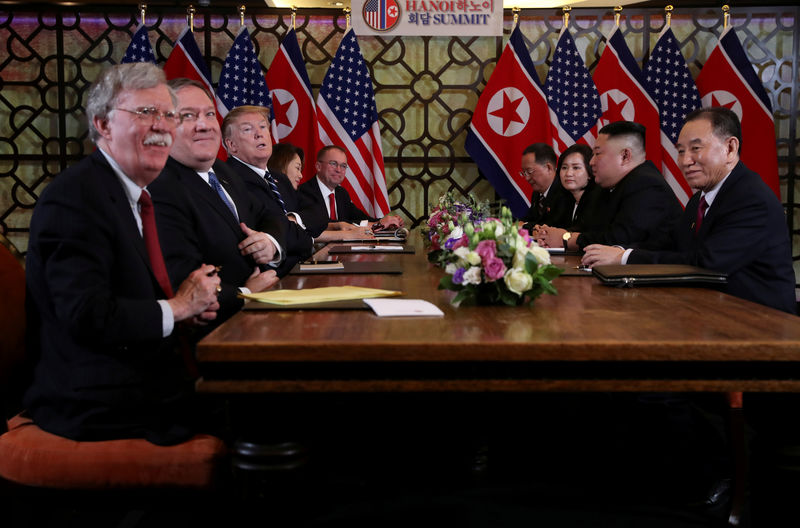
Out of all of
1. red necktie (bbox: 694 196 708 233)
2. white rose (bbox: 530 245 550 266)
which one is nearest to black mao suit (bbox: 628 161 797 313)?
red necktie (bbox: 694 196 708 233)

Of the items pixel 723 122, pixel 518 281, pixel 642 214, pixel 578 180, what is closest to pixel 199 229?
pixel 518 281

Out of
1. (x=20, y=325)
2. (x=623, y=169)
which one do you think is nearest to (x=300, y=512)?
(x=20, y=325)

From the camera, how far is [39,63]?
6734mm

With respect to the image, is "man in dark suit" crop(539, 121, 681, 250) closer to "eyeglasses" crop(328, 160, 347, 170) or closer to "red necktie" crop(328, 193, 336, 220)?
"eyeglasses" crop(328, 160, 347, 170)

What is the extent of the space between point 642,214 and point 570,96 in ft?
9.46

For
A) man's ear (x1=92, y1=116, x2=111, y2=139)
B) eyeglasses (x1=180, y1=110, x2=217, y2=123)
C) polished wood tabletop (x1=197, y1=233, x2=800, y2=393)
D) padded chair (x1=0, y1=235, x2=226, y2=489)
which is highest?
eyeglasses (x1=180, y1=110, x2=217, y2=123)

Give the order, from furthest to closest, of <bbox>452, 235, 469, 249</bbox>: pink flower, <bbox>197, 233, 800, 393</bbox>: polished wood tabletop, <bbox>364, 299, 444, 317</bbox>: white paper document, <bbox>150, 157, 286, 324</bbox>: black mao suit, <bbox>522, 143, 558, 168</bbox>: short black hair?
<bbox>522, 143, 558, 168</bbox>: short black hair → <bbox>150, 157, 286, 324</bbox>: black mao suit → <bbox>452, 235, 469, 249</bbox>: pink flower → <bbox>364, 299, 444, 317</bbox>: white paper document → <bbox>197, 233, 800, 393</bbox>: polished wood tabletop

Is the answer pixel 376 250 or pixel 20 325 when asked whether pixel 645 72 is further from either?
pixel 20 325

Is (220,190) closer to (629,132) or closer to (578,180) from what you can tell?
(629,132)

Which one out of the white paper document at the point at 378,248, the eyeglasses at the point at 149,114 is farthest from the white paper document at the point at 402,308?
the white paper document at the point at 378,248

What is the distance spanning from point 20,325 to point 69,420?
342 mm

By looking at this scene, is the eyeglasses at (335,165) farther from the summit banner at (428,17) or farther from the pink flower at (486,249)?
the pink flower at (486,249)

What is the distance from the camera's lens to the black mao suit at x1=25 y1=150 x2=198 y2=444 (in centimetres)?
155

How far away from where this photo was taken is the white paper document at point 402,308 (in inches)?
65.6
